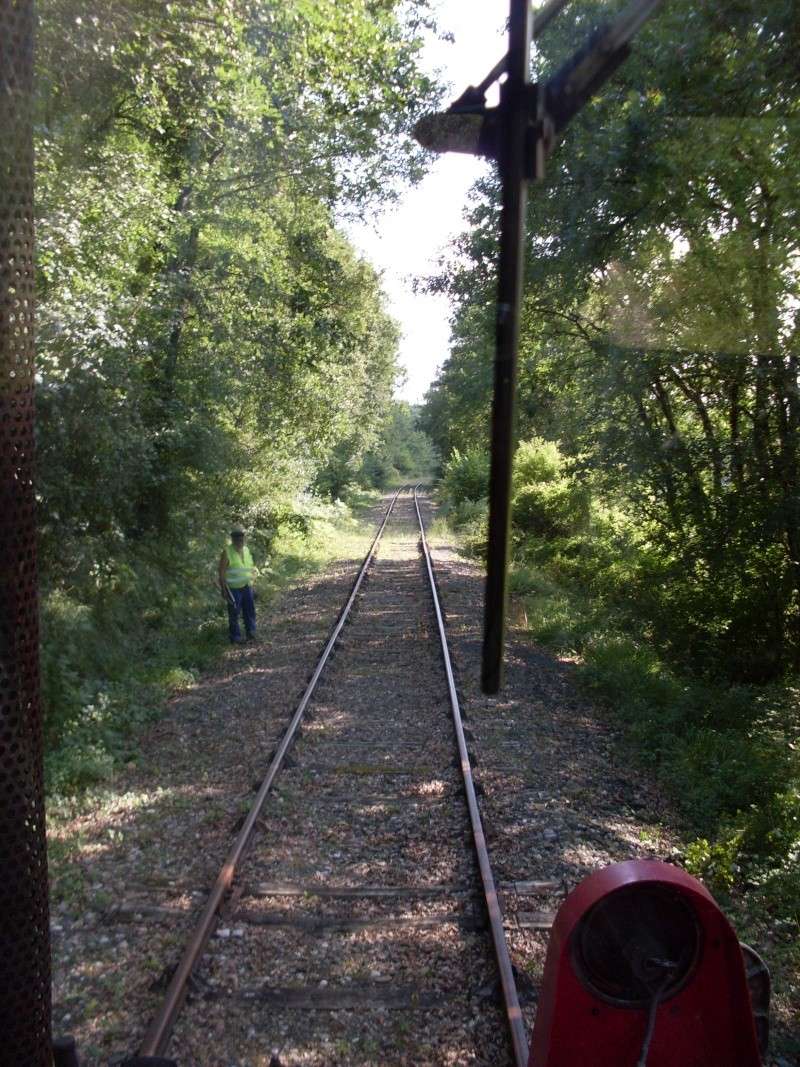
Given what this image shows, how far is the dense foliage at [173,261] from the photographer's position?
9.10 metres

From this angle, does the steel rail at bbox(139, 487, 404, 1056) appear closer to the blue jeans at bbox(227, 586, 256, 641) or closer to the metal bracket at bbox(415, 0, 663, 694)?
the metal bracket at bbox(415, 0, 663, 694)

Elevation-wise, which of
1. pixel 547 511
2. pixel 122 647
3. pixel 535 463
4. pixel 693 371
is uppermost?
pixel 693 371

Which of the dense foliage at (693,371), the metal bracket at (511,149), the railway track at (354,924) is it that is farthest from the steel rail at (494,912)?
the metal bracket at (511,149)

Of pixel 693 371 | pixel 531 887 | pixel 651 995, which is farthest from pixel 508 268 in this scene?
pixel 693 371

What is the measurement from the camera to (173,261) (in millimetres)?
14000

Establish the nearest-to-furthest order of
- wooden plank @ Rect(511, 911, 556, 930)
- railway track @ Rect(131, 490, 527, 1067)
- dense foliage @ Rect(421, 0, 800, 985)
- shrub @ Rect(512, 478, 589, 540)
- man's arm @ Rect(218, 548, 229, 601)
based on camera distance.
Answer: railway track @ Rect(131, 490, 527, 1067)
wooden plank @ Rect(511, 911, 556, 930)
dense foliage @ Rect(421, 0, 800, 985)
man's arm @ Rect(218, 548, 229, 601)
shrub @ Rect(512, 478, 589, 540)

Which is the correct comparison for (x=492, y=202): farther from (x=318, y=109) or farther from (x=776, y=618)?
(x=776, y=618)

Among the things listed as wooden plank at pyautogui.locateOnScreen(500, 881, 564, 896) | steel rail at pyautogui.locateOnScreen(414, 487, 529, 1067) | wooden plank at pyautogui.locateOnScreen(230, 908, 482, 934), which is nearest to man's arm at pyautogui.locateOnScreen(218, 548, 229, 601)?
steel rail at pyautogui.locateOnScreen(414, 487, 529, 1067)

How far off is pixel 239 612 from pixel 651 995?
1105cm

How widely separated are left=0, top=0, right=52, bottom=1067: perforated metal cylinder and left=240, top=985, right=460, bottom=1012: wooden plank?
217 cm

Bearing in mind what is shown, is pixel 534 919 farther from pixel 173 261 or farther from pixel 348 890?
pixel 173 261

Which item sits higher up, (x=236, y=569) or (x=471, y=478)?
(x=471, y=478)

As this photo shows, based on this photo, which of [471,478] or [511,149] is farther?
[471,478]

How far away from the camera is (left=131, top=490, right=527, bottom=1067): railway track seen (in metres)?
3.89
